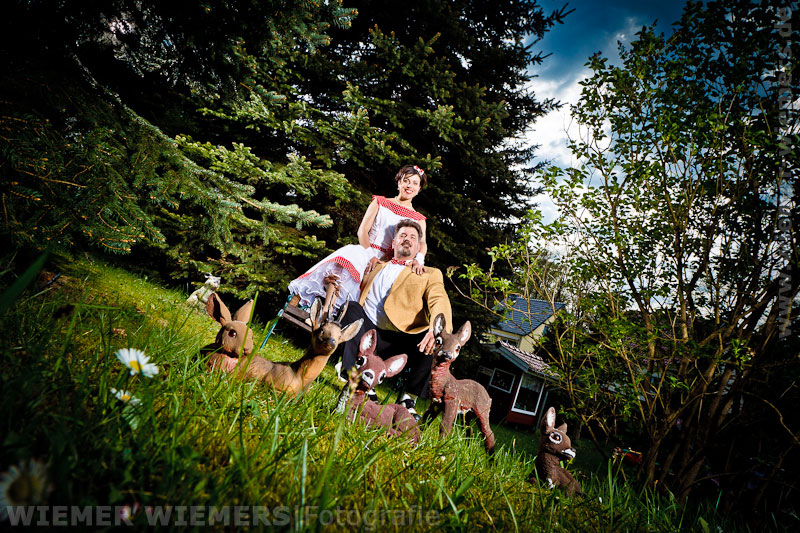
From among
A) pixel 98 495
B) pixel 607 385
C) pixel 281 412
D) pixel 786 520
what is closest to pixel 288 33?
pixel 281 412

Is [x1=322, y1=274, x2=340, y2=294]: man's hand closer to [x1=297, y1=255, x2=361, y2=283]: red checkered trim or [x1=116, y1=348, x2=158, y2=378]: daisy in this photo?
[x1=297, y1=255, x2=361, y2=283]: red checkered trim

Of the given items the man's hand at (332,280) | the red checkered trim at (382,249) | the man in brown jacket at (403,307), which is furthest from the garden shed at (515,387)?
the man's hand at (332,280)

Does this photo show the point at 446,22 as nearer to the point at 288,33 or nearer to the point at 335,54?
the point at 335,54

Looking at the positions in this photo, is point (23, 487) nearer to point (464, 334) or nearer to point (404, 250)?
point (464, 334)

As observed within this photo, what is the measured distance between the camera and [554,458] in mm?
2318

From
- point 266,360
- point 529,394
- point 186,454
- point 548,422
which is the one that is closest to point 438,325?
point 548,422

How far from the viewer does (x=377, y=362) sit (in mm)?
2217

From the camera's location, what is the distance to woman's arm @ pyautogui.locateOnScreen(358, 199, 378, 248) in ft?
10.6

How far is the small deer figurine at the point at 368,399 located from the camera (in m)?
1.94

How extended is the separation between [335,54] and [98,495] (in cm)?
818

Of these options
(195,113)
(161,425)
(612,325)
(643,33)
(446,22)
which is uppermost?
(446,22)

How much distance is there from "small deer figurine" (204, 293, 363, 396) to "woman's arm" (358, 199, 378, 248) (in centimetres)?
124

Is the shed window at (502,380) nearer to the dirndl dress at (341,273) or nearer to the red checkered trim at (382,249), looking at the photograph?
the red checkered trim at (382,249)

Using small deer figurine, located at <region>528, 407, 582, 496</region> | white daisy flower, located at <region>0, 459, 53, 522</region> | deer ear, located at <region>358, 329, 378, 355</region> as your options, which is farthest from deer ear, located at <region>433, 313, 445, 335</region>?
white daisy flower, located at <region>0, 459, 53, 522</region>
